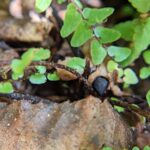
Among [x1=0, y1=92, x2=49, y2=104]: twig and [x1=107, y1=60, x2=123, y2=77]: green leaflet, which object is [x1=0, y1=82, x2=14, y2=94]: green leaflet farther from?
[x1=107, y1=60, x2=123, y2=77]: green leaflet

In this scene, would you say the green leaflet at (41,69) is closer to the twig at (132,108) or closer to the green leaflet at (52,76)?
the green leaflet at (52,76)

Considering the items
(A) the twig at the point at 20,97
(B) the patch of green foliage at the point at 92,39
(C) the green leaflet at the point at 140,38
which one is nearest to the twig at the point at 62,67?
(B) the patch of green foliage at the point at 92,39

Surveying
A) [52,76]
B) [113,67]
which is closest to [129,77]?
[113,67]

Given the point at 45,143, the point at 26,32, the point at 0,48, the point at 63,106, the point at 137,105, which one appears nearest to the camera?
the point at 45,143

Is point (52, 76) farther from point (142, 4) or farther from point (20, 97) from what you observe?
point (142, 4)

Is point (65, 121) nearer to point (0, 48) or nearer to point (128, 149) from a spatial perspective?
point (128, 149)

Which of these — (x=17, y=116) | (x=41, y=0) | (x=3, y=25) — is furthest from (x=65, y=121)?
(x=3, y=25)
